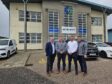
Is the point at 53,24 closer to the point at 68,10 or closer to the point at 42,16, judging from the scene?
the point at 42,16

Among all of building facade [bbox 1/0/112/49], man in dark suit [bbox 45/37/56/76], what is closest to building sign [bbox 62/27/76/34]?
building facade [bbox 1/0/112/49]

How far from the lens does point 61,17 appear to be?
36875mm

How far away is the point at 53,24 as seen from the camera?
3666cm

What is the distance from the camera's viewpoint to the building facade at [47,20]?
119 ft

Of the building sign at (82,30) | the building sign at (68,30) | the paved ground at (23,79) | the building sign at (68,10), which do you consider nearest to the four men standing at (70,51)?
the paved ground at (23,79)

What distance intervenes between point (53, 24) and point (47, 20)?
1132 mm

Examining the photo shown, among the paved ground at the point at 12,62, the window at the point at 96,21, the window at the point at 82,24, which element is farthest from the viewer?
the window at the point at 96,21

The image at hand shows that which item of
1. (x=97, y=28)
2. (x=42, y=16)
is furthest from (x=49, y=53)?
(x=97, y=28)

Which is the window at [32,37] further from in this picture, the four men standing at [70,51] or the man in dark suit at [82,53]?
the man in dark suit at [82,53]

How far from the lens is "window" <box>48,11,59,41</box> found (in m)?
36.4

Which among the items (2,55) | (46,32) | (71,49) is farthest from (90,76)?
(46,32)

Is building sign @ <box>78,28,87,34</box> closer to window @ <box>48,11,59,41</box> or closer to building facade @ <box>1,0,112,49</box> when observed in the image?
building facade @ <box>1,0,112,49</box>

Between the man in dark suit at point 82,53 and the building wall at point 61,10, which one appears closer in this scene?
the man in dark suit at point 82,53

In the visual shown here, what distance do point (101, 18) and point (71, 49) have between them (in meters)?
30.2
